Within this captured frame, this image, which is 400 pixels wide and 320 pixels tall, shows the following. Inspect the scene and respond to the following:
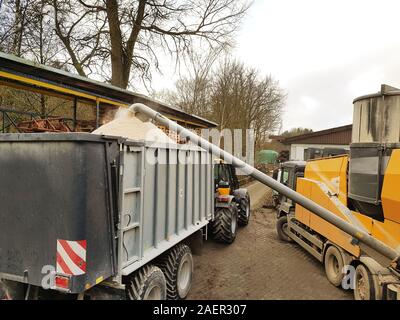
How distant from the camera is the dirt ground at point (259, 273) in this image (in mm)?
4887

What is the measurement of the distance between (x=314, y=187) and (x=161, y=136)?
3.40m

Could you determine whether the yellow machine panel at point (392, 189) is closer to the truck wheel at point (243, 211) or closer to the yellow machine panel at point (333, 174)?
the yellow machine panel at point (333, 174)

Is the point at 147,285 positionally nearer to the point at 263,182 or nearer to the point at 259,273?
the point at 263,182

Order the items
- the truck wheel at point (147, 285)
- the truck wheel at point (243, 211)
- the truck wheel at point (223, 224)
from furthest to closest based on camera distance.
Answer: the truck wheel at point (243, 211), the truck wheel at point (223, 224), the truck wheel at point (147, 285)

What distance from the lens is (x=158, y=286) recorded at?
11.5 ft

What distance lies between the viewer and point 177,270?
409 cm

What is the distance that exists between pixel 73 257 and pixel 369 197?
154 inches

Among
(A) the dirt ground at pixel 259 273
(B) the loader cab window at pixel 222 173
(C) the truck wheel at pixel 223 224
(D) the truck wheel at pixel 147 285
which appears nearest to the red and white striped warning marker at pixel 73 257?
(D) the truck wheel at pixel 147 285

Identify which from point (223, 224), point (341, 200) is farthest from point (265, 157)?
point (341, 200)

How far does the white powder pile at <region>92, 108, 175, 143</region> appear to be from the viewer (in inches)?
176

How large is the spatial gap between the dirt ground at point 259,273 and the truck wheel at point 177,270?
0.38 metres

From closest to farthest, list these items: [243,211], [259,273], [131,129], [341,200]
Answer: [131,129] < [341,200] < [259,273] < [243,211]
